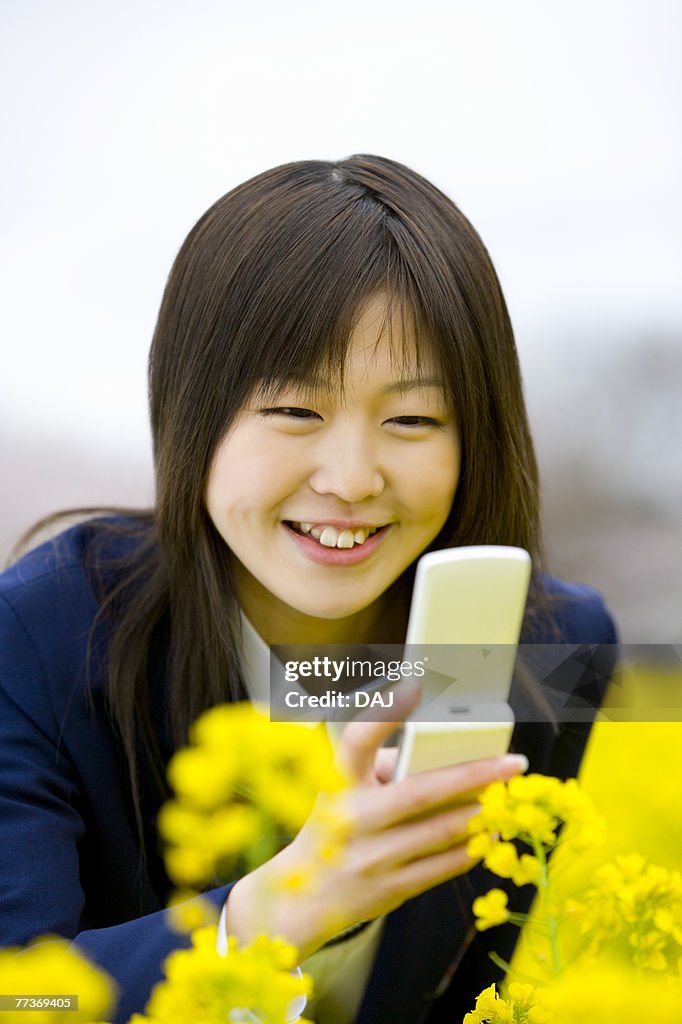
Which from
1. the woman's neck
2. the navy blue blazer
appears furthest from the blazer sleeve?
the woman's neck

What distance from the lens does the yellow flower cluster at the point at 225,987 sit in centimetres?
41

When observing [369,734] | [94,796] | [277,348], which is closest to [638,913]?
[369,734]

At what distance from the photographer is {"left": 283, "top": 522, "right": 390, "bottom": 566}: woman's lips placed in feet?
2.84

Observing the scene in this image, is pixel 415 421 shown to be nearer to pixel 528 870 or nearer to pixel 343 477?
pixel 343 477

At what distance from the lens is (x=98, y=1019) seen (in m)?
0.52

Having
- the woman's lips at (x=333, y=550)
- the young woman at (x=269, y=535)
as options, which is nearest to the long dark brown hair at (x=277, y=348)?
the young woman at (x=269, y=535)

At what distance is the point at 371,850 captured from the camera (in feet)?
1.88

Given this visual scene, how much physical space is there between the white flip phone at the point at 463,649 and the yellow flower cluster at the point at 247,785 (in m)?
0.06

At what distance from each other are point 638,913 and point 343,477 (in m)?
0.39

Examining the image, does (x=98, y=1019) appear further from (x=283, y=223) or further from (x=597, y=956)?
(x=283, y=223)

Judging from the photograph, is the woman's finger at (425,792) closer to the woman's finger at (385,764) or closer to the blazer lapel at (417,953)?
the woman's finger at (385,764)

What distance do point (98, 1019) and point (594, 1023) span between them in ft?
0.83

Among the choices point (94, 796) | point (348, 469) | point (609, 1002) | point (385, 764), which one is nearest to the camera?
point (609, 1002)

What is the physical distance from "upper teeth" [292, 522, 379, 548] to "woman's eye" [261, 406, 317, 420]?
0.09 metres
